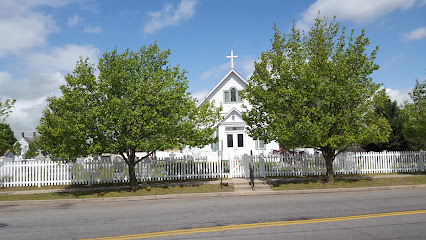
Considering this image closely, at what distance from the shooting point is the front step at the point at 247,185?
15.2 m

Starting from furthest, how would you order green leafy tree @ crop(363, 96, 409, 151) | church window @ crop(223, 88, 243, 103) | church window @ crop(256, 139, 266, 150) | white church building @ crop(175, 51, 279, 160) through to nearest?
church window @ crop(223, 88, 243, 103) < church window @ crop(256, 139, 266, 150) < white church building @ crop(175, 51, 279, 160) < green leafy tree @ crop(363, 96, 409, 151)

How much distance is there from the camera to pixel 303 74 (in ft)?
48.6

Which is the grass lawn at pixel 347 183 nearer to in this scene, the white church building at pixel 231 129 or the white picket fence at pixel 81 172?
the white picket fence at pixel 81 172

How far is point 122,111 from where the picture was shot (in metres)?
13.5

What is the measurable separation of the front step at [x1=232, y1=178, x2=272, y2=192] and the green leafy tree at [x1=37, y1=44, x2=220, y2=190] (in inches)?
115

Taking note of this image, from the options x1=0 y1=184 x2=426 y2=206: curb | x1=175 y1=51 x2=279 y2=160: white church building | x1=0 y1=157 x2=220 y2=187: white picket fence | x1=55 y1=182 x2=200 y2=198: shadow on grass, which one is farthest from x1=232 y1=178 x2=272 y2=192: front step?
x1=175 y1=51 x2=279 y2=160: white church building

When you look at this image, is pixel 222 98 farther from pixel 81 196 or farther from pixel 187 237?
pixel 187 237

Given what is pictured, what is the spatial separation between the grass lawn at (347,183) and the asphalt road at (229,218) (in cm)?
229

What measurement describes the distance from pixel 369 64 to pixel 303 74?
3.59 metres

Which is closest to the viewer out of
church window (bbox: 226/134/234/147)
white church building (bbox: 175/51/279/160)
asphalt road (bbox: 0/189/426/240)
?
asphalt road (bbox: 0/189/426/240)

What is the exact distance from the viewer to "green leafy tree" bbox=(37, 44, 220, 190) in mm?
13555

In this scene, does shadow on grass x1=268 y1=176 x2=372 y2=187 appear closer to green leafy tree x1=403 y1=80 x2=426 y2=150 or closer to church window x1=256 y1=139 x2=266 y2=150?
green leafy tree x1=403 y1=80 x2=426 y2=150

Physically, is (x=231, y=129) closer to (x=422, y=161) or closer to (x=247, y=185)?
(x=247, y=185)

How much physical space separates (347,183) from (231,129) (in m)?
13.2
